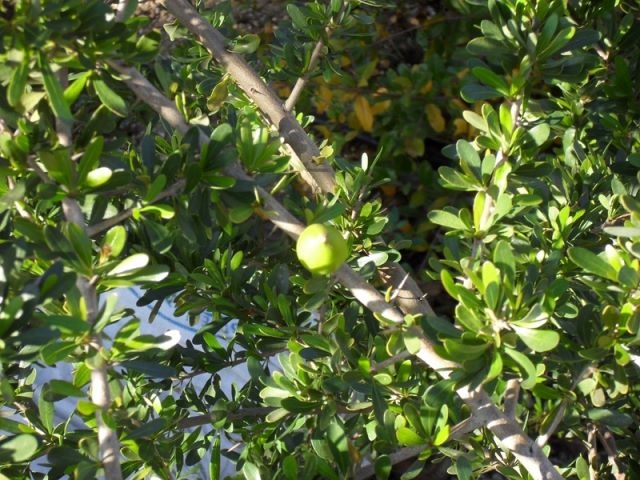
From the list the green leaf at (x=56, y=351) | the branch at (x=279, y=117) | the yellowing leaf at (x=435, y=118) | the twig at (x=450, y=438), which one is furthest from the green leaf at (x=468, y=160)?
the yellowing leaf at (x=435, y=118)

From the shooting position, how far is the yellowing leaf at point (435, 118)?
2.33 metres

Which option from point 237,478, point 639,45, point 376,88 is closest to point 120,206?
point 237,478

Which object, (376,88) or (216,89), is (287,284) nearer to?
(216,89)

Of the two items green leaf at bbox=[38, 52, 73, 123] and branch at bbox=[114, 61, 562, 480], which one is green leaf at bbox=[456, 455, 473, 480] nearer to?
branch at bbox=[114, 61, 562, 480]

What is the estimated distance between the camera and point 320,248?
0.79 m

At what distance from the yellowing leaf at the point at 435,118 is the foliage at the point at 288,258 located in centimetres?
92

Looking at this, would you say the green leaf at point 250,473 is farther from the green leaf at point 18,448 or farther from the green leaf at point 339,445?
the green leaf at point 18,448

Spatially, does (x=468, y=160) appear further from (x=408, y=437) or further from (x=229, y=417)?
(x=229, y=417)

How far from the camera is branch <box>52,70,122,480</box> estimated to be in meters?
0.71

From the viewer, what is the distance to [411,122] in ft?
7.87

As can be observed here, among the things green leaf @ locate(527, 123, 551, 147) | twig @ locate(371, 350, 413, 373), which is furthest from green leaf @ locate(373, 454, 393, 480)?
green leaf @ locate(527, 123, 551, 147)

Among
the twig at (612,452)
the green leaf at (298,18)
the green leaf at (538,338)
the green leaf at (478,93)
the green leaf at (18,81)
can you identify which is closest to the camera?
the green leaf at (18,81)

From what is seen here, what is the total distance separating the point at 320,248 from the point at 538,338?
0.23 meters

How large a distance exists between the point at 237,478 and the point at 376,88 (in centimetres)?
171
